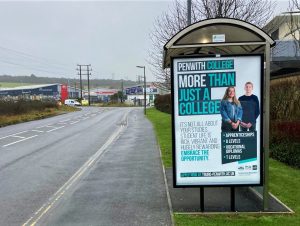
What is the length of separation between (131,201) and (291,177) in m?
3.83

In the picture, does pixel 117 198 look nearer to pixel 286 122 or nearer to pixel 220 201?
pixel 220 201

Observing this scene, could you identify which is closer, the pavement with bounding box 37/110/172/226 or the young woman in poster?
the pavement with bounding box 37/110/172/226

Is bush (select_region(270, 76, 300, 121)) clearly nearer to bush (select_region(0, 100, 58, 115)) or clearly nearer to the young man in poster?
the young man in poster

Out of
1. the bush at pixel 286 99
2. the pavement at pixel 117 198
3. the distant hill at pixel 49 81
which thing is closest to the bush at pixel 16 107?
the bush at pixel 286 99

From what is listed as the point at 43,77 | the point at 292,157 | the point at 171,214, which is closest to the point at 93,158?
the point at 292,157

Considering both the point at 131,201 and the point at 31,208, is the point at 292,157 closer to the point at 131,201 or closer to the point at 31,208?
the point at 131,201

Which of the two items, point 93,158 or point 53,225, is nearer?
point 53,225

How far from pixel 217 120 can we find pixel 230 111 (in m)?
0.24

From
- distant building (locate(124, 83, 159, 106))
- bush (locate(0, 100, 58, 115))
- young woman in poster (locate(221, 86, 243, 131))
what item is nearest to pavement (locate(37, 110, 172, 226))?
young woman in poster (locate(221, 86, 243, 131))

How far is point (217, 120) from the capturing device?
689 centimetres

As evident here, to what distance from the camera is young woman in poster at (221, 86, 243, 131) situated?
681 cm

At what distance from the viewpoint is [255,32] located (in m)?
6.76

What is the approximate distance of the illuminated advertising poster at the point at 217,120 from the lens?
6777 millimetres

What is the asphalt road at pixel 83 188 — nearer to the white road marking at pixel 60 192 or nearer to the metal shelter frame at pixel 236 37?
the white road marking at pixel 60 192
